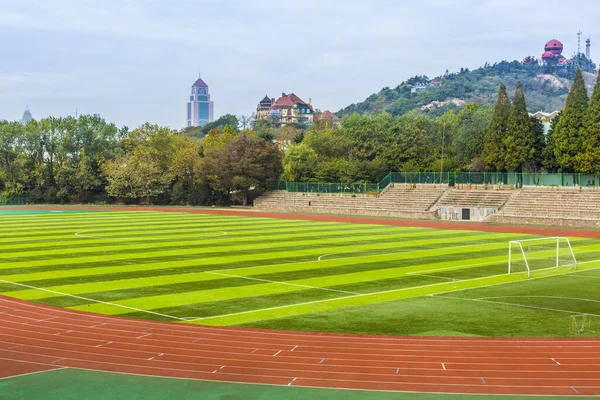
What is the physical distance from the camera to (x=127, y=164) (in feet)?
293

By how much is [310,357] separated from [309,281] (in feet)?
35.0

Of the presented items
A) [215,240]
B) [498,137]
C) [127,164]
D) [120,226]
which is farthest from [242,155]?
[215,240]

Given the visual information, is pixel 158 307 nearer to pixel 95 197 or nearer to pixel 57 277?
pixel 57 277

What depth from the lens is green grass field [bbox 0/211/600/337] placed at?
61.4ft

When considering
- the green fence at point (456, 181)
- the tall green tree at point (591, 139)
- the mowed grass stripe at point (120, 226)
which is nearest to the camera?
the mowed grass stripe at point (120, 226)

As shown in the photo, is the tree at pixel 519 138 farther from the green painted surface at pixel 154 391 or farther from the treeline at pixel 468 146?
the green painted surface at pixel 154 391

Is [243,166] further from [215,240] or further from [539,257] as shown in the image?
[539,257]

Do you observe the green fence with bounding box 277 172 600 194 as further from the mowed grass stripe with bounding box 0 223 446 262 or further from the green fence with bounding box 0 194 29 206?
the green fence with bounding box 0 194 29 206

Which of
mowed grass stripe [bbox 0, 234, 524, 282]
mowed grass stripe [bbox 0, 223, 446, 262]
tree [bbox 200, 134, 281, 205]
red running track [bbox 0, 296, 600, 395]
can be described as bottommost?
red running track [bbox 0, 296, 600, 395]

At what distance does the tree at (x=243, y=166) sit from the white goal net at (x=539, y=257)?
146 feet

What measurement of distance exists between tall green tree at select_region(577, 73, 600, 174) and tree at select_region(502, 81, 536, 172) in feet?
19.2

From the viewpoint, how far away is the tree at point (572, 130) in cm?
6216

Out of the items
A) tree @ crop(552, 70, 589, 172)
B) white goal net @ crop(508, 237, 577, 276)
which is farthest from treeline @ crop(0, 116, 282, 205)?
white goal net @ crop(508, 237, 577, 276)

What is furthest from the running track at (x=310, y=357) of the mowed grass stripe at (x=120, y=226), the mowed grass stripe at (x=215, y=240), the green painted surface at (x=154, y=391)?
the mowed grass stripe at (x=120, y=226)
